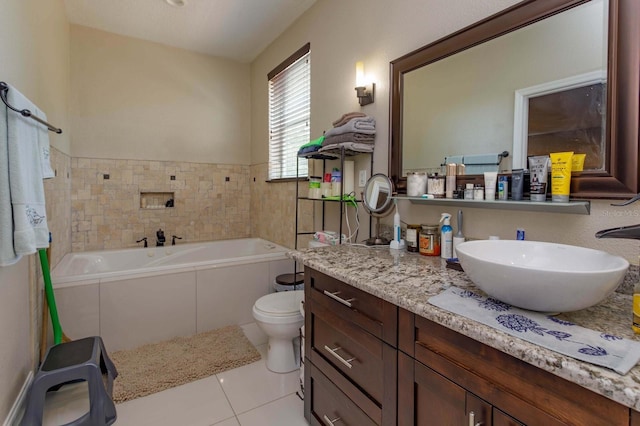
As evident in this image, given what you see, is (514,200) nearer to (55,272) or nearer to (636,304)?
(636,304)

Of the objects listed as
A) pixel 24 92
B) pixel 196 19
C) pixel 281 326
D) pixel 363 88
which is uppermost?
pixel 196 19

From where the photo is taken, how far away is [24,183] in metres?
1.24

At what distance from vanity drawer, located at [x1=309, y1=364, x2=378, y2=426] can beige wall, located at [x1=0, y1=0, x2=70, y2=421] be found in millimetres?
1314

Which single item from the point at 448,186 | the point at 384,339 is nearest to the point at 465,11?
the point at 448,186

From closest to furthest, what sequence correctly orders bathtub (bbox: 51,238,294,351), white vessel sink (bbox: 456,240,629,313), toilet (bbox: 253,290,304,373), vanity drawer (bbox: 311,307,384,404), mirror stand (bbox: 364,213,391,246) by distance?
white vessel sink (bbox: 456,240,629,313)
vanity drawer (bbox: 311,307,384,404)
mirror stand (bbox: 364,213,391,246)
toilet (bbox: 253,290,304,373)
bathtub (bbox: 51,238,294,351)

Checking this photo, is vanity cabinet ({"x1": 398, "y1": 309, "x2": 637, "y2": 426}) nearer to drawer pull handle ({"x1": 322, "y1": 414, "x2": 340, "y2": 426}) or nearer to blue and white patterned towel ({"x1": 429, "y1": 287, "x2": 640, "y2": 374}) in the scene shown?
blue and white patterned towel ({"x1": 429, "y1": 287, "x2": 640, "y2": 374})

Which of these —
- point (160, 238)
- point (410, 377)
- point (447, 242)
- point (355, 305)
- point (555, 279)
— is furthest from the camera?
point (160, 238)

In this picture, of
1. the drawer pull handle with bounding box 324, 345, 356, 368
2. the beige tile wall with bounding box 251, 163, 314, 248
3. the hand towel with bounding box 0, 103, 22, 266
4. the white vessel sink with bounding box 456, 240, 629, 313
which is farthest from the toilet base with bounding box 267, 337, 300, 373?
the white vessel sink with bounding box 456, 240, 629, 313

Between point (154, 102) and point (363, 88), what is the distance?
2.55 metres

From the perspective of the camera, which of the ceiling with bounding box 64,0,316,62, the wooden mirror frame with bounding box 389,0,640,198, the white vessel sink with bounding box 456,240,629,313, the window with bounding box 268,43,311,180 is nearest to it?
the white vessel sink with bounding box 456,240,629,313

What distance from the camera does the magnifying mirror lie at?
Result: 1.81 metres

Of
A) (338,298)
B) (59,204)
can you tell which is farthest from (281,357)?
(59,204)

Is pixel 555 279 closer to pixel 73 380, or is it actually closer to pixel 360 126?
pixel 360 126

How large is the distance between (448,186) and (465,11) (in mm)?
823
